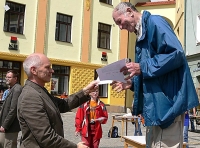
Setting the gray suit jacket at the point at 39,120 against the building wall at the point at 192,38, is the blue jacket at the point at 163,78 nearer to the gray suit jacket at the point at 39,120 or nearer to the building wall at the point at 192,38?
the gray suit jacket at the point at 39,120

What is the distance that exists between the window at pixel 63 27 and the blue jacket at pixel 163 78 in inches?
730

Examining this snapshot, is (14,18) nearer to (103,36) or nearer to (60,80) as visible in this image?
(60,80)

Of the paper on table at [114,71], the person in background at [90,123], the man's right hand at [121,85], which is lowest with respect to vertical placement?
the person in background at [90,123]

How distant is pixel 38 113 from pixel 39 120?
60 millimetres

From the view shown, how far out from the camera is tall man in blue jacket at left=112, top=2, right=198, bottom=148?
2.28 meters

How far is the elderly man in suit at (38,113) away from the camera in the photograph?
8.25ft

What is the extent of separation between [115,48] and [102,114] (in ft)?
56.3

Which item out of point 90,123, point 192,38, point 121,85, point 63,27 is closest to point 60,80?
point 63,27

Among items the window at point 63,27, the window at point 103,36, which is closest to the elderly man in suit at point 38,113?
the window at point 63,27

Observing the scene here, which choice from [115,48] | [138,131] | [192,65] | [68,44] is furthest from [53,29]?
[138,131]

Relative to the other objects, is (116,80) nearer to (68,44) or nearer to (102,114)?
(102,114)

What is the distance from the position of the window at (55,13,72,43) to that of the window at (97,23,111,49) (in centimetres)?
246

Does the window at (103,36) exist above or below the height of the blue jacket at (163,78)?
above

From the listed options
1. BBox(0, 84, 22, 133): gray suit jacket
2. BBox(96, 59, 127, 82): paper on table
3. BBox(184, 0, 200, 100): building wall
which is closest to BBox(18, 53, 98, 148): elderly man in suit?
BBox(96, 59, 127, 82): paper on table
